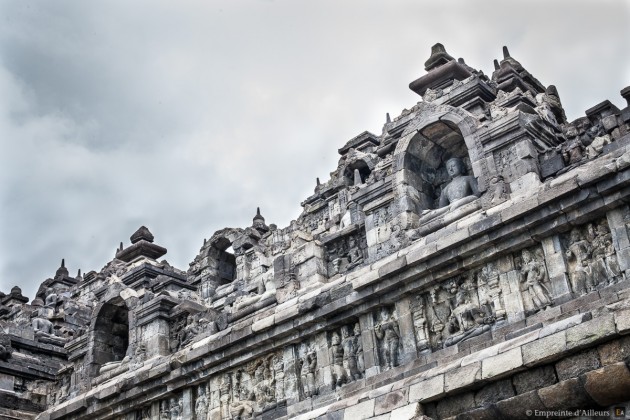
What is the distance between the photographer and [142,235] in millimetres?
28000

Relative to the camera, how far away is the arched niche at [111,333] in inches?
821

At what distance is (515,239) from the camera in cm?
1306

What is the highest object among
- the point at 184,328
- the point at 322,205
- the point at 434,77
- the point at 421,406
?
the point at 322,205

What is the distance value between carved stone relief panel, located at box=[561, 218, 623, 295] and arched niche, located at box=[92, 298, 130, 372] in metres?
12.0

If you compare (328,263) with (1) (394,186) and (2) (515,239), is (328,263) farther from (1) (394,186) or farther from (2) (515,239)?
(2) (515,239)

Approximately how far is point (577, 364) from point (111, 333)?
1331 centimetres

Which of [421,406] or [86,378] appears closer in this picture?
[421,406]

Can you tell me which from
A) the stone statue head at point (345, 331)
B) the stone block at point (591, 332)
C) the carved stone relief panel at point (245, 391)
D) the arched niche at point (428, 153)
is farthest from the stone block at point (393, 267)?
the stone block at point (591, 332)

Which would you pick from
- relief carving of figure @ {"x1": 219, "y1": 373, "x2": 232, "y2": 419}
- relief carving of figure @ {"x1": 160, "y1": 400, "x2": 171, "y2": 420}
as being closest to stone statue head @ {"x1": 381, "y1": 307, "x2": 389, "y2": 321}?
relief carving of figure @ {"x1": 219, "y1": 373, "x2": 232, "y2": 419}

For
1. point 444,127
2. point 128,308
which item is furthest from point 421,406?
point 128,308

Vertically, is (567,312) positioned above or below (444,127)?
below

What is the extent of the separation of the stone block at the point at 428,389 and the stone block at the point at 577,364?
1.81 m

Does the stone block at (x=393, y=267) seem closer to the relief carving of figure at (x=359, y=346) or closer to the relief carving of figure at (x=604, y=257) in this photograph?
the relief carving of figure at (x=359, y=346)

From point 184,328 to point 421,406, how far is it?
306 inches
